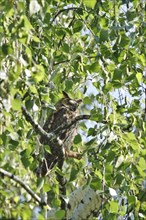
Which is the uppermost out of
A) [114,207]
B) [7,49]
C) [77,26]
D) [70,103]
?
[77,26]

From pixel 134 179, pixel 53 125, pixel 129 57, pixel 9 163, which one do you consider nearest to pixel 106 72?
pixel 129 57

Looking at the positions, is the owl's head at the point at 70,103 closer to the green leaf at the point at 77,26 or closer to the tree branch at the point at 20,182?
the green leaf at the point at 77,26

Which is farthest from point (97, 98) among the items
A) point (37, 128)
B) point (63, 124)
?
point (63, 124)

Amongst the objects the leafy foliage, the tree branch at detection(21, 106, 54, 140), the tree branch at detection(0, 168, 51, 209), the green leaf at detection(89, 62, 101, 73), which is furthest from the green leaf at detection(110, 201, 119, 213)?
the tree branch at detection(0, 168, 51, 209)

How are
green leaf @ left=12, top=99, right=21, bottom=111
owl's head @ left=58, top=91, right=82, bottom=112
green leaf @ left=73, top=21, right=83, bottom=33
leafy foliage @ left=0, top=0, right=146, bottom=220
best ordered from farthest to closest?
owl's head @ left=58, top=91, right=82, bottom=112
green leaf @ left=73, top=21, right=83, bottom=33
leafy foliage @ left=0, top=0, right=146, bottom=220
green leaf @ left=12, top=99, right=21, bottom=111

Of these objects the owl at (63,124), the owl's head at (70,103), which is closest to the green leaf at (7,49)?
the owl at (63,124)

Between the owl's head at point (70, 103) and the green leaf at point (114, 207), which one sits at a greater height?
the owl's head at point (70, 103)

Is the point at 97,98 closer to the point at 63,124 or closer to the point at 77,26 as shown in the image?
the point at 77,26

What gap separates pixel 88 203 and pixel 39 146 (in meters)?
0.49

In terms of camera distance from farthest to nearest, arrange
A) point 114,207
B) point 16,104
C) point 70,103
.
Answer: point 70,103
point 114,207
point 16,104

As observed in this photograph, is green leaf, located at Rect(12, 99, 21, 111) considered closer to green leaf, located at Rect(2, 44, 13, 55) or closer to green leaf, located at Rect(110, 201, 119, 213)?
green leaf, located at Rect(2, 44, 13, 55)

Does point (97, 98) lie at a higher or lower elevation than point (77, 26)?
lower

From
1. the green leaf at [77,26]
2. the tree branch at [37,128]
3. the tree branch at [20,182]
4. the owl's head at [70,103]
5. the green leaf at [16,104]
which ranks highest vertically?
the green leaf at [77,26]

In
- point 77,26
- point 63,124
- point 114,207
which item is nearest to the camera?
point 114,207
